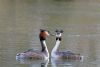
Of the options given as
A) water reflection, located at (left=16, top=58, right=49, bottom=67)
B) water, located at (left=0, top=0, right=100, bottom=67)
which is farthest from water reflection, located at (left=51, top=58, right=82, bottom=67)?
water reflection, located at (left=16, top=58, right=49, bottom=67)

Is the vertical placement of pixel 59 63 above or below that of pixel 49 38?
below

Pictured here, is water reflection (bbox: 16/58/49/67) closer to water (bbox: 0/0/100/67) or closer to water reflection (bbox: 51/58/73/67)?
water (bbox: 0/0/100/67)

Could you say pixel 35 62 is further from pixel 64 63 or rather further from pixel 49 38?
pixel 49 38

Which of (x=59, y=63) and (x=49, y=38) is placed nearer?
(x=59, y=63)

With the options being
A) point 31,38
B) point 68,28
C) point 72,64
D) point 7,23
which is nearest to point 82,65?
point 72,64

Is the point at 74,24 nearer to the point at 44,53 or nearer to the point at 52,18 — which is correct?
the point at 52,18

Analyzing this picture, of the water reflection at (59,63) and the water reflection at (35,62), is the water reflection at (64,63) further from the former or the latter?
the water reflection at (35,62)

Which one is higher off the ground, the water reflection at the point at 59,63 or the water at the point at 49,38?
the water at the point at 49,38

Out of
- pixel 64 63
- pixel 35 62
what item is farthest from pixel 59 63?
pixel 35 62

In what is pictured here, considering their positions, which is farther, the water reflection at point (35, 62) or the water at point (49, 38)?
the water at point (49, 38)

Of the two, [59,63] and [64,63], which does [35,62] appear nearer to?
[59,63]

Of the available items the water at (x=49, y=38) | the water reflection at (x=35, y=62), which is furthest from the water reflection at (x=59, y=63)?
the water reflection at (x=35, y=62)

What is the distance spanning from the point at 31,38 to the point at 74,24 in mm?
7819

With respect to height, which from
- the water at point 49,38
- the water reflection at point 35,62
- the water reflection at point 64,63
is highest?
the water at point 49,38
